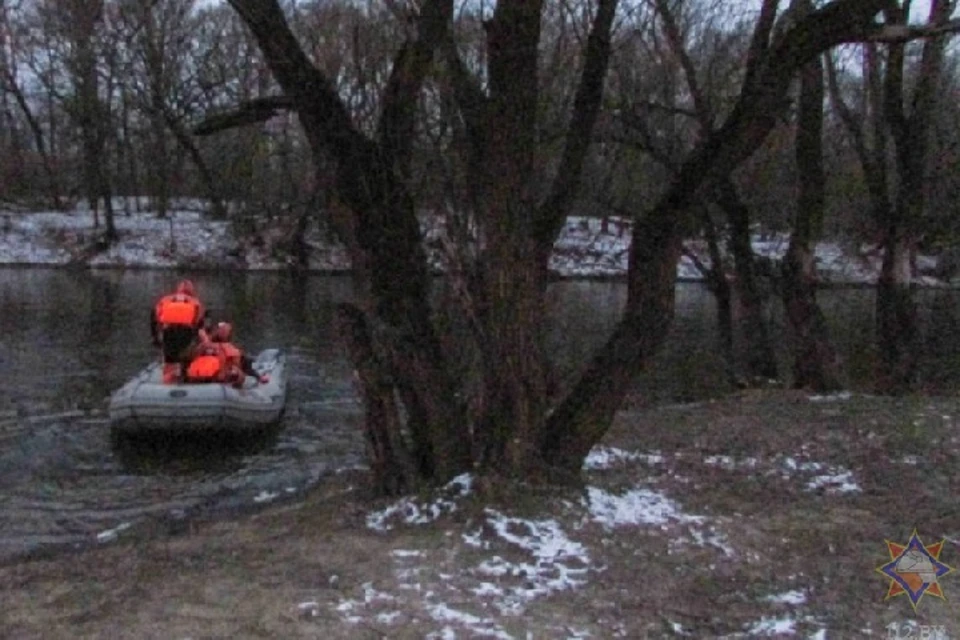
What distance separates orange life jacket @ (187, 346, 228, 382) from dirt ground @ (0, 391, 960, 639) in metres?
5.04

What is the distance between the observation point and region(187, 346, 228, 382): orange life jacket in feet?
45.9

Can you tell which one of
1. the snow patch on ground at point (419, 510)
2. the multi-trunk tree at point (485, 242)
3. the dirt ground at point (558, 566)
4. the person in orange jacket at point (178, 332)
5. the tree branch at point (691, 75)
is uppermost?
the tree branch at point (691, 75)

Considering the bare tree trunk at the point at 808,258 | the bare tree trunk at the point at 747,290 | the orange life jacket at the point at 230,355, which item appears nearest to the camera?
the bare tree trunk at the point at 808,258

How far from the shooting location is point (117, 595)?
595cm

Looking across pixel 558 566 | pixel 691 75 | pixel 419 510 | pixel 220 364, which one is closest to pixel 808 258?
pixel 691 75

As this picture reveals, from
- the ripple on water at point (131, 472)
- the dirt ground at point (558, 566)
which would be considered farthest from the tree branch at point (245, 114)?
the ripple on water at point (131, 472)

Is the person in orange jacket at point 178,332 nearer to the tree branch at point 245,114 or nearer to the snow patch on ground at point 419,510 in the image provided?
the tree branch at point 245,114

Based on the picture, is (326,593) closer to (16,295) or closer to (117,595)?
(117,595)

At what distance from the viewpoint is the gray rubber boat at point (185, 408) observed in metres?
13.2

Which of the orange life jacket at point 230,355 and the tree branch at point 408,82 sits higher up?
the tree branch at point 408,82

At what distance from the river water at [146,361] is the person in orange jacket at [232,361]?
85 centimetres

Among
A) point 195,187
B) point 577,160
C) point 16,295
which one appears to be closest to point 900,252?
point 577,160

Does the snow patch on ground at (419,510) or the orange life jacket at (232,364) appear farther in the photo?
the orange life jacket at (232,364)

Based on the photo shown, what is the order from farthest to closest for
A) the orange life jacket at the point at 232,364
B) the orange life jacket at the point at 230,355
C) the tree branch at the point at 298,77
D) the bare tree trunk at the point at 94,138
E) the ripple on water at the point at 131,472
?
the bare tree trunk at the point at 94,138 < the orange life jacket at the point at 230,355 < the orange life jacket at the point at 232,364 < the ripple on water at the point at 131,472 < the tree branch at the point at 298,77
